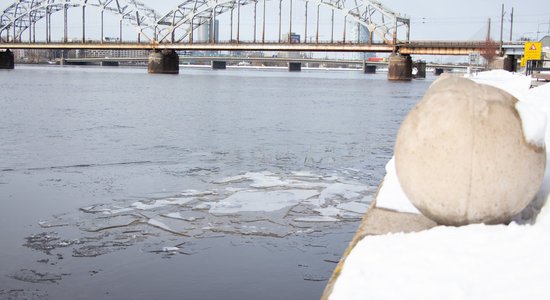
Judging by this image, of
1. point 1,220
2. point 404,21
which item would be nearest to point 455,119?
point 1,220

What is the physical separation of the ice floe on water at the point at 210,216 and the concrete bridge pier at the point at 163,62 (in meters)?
82.4

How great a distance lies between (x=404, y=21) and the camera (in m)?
88.2

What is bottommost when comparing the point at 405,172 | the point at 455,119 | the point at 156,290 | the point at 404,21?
the point at 156,290

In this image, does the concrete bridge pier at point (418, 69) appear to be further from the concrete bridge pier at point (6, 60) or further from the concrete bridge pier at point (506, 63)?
the concrete bridge pier at point (6, 60)

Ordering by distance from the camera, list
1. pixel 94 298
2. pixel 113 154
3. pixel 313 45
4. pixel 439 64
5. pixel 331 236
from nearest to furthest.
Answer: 1. pixel 94 298
2. pixel 331 236
3. pixel 113 154
4. pixel 313 45
5. pixel 439 64

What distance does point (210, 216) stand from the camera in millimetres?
7824

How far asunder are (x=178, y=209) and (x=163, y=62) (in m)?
85.2

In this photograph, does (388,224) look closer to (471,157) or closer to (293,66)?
(471,157)

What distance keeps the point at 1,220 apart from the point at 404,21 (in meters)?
85.6

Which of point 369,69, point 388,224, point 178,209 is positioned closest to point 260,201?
point 178,209

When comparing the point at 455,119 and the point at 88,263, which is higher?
the point at 455,119

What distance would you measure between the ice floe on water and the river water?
0.02 metres

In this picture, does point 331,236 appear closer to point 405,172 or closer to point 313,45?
point 405,172

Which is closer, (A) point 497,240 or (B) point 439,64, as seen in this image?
(A) point 497,240
